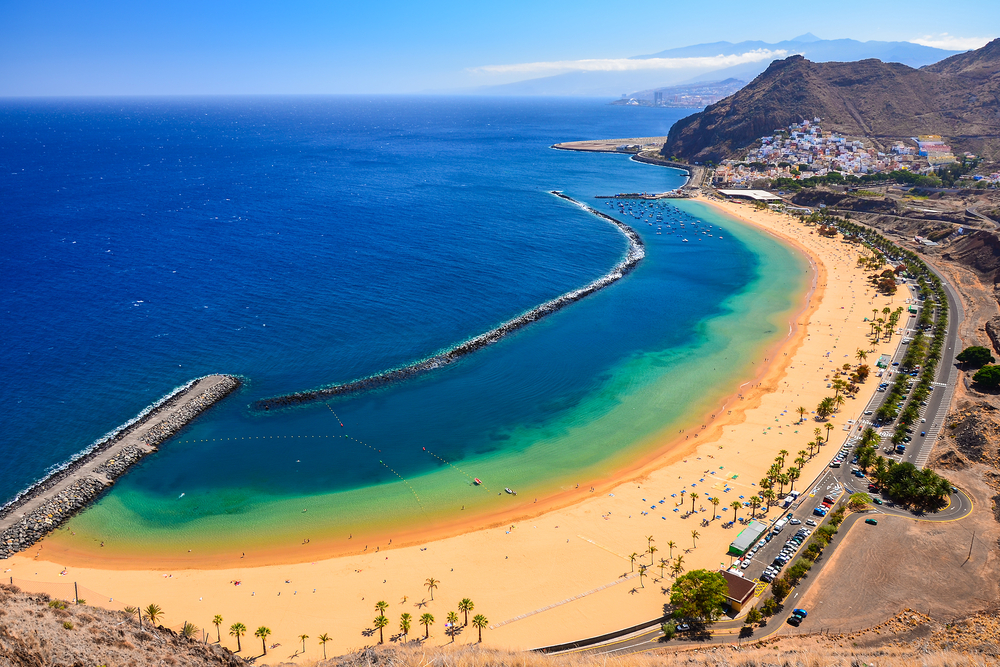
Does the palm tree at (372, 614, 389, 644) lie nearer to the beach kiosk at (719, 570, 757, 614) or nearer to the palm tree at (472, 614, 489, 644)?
the palm tree at (472, 614, 489, 644)

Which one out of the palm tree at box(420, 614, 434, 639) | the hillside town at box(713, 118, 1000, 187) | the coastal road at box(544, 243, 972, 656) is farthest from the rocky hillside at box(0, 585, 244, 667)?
the hillside town at box(713, 118, 1000, 187)

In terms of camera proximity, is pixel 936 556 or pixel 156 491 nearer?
pixel 936 556

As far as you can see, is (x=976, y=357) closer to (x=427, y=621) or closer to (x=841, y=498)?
(x=841, y=498)

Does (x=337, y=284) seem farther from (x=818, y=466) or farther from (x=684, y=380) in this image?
(x=818, y=466)

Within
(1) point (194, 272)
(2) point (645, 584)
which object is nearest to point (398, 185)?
(1) point (194, 272)

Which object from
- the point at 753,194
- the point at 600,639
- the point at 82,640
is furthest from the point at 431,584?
the point at 753,194

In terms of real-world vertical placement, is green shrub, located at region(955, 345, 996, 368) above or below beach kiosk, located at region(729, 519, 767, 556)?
above
